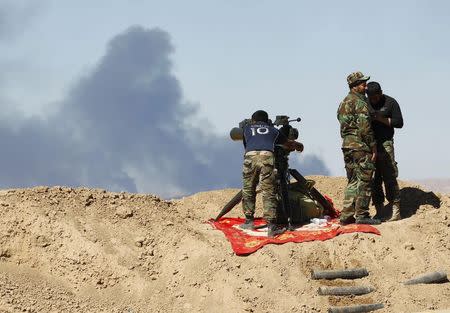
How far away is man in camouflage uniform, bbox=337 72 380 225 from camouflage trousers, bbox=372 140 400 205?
2.34 ft

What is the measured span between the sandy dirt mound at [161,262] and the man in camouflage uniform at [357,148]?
2.35 ft

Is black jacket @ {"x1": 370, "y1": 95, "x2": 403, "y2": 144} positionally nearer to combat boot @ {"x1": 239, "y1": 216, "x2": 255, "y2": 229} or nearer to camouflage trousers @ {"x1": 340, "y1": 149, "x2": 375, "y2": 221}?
camouflage trousers @ {"x1": 340, "y1": 149, "x2": 375, "y2": 221}

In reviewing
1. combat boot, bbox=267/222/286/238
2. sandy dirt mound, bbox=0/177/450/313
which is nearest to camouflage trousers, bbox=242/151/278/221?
combat boot, bbox=267/222/286/238

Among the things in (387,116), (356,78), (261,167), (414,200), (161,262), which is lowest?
(161,262)

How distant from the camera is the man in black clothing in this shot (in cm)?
1720

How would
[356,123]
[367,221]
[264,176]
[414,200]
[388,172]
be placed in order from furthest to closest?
[414,200], [388,172], [367,221], [356,123], [264,176]

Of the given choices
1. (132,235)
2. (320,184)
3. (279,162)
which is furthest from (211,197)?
(132,235)

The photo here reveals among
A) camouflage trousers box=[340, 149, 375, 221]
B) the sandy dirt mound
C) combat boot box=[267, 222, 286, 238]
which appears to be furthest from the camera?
camouflage trousers box=[340, 149, 375, 221]

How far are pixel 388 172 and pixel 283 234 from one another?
2730 millimetres

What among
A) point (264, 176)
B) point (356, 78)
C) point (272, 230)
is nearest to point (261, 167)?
point (264, 176)

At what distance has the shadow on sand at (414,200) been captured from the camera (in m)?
18.4

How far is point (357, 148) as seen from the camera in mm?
16594

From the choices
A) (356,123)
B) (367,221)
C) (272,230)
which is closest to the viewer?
(272,230)

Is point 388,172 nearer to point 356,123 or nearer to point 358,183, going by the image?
point 358,183
